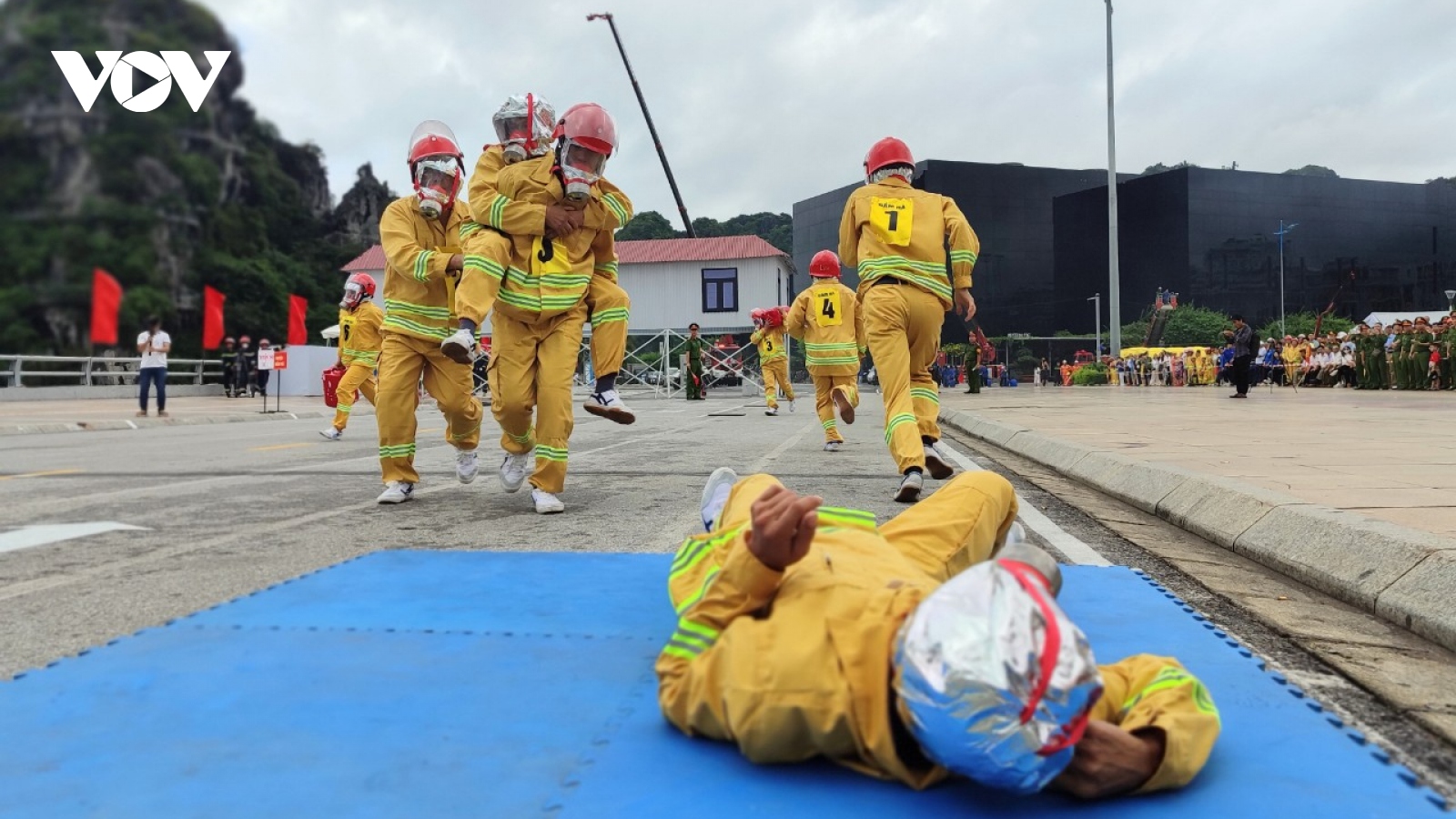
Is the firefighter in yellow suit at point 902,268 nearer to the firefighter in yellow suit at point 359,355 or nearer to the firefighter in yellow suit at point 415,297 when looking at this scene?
the firefighter in yellow suit at point 415,297

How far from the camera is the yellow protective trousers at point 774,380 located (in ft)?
58.7

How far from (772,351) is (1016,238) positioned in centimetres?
5938

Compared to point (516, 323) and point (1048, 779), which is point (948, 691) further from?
point (516, 323)

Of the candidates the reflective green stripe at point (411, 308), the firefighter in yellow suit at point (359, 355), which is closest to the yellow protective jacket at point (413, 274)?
the reflective green stripe at point (411, 308)

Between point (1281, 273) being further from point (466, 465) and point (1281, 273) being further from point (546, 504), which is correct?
point (546, 504)

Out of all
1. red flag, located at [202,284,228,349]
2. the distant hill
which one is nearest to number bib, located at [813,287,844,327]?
the distant hill

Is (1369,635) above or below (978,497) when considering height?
below

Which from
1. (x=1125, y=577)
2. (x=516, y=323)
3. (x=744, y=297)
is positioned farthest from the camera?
(x=744, y=297)

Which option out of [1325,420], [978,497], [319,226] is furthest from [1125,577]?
[319,226]

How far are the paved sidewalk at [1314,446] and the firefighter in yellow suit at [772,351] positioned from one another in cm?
380

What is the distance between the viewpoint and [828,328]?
36.1 feet

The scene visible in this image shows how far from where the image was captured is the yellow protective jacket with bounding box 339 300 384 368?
39.4 ft

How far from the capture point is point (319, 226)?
69.4 metres

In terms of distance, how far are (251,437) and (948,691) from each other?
1281cm
